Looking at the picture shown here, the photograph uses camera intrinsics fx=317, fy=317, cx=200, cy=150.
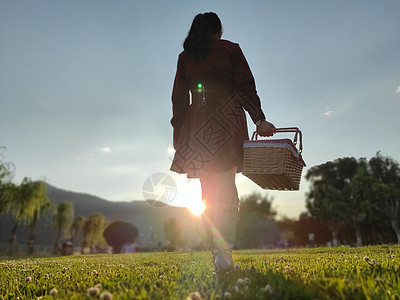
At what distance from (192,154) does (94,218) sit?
269 ft

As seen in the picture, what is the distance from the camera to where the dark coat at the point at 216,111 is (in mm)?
4227

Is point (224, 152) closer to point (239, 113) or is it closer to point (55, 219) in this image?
point (239, 113)

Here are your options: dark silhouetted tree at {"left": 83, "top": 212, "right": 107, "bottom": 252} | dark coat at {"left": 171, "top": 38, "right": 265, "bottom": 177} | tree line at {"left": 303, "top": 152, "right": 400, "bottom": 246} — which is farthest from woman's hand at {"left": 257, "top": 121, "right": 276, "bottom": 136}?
dark silhouetted tree at {"left": 83, "top": 212, "right": 107, "bottom": 252}

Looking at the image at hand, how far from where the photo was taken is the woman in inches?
163

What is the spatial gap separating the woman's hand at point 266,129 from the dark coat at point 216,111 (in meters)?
0.11

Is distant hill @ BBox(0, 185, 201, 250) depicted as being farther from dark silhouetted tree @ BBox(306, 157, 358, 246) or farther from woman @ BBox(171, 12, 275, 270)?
woman @ BBox(171, 12, 275, 270)

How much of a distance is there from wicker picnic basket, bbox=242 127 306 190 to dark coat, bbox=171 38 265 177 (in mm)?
378

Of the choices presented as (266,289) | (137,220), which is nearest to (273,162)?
(266,289)

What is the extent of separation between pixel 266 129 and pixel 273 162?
63 centimetres

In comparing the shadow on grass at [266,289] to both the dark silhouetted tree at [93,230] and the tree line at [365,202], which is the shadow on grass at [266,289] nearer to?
the tree line at [365,202]

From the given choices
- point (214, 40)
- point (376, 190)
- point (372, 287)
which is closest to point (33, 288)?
point (372, 287)

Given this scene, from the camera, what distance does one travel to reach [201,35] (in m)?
4.47

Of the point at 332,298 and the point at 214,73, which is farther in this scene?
the point at 214,73

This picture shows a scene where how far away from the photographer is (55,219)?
6925cm
